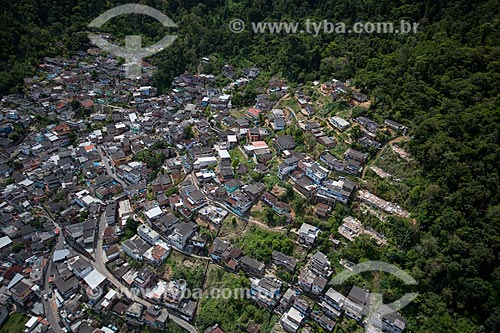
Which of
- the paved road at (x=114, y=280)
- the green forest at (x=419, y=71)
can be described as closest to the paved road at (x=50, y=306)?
the paved road at (x=114, y=280)

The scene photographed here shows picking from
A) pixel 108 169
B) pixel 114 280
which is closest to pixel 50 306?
pixel 114 280

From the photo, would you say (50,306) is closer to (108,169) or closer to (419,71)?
(108,169)

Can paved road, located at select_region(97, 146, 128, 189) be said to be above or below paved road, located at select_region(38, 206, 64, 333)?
above

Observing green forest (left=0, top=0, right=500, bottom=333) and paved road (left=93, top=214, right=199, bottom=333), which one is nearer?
green forest (left=0, top=0, right=500, bottom=333)

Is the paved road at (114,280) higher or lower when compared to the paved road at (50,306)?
higher

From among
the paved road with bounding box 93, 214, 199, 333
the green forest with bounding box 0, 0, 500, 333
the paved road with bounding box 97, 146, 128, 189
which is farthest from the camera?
the paved road with bounding box 97, 146, 128, 189

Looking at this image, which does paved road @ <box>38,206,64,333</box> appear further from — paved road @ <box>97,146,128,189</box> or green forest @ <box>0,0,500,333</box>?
green forest @ <box>0,0,500,333</box>

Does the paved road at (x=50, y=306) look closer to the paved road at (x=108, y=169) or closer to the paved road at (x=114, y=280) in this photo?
the paved road at (x=114, y=280)

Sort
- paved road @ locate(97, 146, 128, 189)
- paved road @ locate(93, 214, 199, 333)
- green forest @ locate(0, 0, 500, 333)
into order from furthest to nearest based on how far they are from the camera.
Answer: paved road @ locate(97, 146, 128, 189) → paved road @ locate(93, 214, 199, 333) → green forest @ locate(0, 0, 500, 333)

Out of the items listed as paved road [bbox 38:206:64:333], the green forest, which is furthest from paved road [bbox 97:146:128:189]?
the green forest

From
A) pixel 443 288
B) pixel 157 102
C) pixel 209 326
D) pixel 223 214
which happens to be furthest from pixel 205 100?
pixel 443 288
